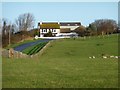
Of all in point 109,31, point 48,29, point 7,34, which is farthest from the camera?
point 48,29

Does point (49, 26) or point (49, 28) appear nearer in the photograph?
point (49, 28)

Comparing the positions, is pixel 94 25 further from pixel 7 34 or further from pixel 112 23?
pixel 7 34

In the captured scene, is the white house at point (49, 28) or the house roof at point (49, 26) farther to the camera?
the house roof at point (49, 26)

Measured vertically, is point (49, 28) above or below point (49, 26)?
below

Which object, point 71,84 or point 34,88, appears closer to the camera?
point 34,88

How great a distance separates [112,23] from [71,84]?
14430cm

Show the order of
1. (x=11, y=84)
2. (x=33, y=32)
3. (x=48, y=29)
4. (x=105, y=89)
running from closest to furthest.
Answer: (x=105, y=89) → (x=11, y=84) → (x=33, y=32) → (x=48, y=29)

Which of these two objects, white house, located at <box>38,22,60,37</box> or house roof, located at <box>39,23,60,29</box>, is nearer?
white house, located at <box>38,22,60,37</box>

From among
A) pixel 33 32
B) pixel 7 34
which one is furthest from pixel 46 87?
pixel 33 32

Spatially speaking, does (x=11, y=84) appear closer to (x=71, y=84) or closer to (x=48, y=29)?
(x=71, y=84)

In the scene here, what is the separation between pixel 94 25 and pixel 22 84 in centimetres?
13748

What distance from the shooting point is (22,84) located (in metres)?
10.6

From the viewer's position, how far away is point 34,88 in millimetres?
9797

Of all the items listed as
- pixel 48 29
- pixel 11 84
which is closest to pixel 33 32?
pixel 48 29
